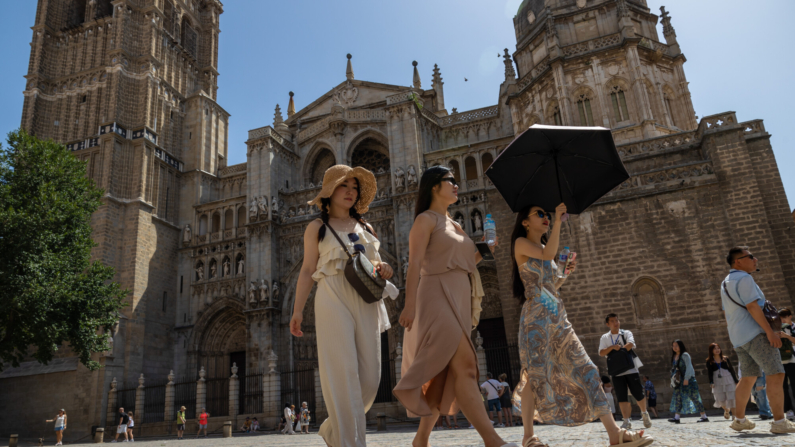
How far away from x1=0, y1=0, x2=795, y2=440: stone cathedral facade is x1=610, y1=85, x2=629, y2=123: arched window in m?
0.21

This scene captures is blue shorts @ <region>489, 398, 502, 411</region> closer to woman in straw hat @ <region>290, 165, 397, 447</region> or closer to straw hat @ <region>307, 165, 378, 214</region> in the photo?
woman in straw hat @ <region>290, 165, 397, 447</region>

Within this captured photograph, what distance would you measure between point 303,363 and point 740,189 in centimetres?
1757

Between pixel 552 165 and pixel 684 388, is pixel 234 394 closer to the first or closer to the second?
pixel 684 388

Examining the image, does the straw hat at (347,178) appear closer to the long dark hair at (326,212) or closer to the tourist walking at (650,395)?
the long dark hair at (326,212)

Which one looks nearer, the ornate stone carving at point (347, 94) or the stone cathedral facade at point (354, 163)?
the stone cathedral facade at point (354, 163)

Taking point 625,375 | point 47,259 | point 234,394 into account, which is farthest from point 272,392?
point 625,375

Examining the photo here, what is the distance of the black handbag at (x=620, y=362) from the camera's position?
6.49m

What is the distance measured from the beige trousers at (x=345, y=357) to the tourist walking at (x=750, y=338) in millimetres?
3609

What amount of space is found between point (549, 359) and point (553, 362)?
3 centimetres

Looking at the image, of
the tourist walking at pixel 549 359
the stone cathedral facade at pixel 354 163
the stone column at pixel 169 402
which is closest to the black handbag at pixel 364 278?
the tourist walking at pixel 549 359

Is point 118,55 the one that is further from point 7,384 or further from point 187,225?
point 7,384

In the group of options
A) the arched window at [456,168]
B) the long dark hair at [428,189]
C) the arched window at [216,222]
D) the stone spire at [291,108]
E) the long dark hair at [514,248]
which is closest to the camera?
the long dark hair at [428,189]

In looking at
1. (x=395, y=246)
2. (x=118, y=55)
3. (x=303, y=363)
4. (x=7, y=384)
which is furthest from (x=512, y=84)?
(x=7, y=384)

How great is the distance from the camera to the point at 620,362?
6.51 meters
